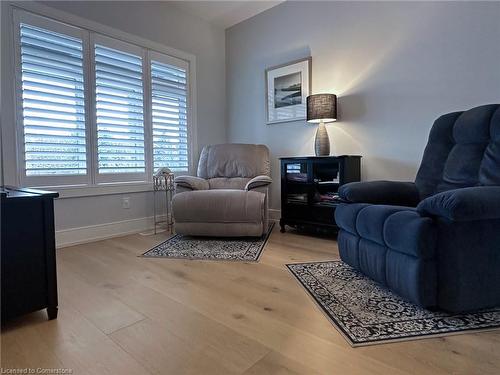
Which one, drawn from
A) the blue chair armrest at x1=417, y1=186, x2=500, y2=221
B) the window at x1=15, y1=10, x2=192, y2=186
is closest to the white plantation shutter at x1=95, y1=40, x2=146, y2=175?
the window at x1=15, y1=10, x2=192, y2=186

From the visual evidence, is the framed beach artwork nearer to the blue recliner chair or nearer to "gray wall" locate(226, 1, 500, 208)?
"gray wall" locate(226, 1, 500, 208)

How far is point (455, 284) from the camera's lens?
1342 mm

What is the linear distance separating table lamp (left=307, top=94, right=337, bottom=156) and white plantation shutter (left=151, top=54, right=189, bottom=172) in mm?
1648

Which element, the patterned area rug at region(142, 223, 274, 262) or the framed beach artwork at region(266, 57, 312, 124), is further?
the framed beach artwork at region(266, 57, 312, 124)

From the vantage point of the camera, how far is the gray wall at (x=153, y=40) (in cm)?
247

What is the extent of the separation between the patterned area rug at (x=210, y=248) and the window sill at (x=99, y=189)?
2.45 ft

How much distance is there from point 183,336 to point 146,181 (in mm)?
2449

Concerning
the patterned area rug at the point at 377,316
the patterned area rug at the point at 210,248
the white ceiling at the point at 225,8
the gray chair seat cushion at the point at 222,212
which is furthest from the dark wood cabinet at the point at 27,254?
the white ceiling at the point at 225,8

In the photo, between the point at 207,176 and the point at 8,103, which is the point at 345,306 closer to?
the point at 207,176

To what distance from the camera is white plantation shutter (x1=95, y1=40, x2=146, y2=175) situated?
3.02 m

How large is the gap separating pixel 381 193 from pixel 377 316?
838 mm

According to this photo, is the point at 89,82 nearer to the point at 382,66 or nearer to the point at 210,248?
the point at 210,248

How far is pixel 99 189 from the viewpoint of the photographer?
3016mm

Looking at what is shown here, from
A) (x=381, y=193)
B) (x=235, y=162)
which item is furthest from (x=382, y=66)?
(x=235, y=162)
